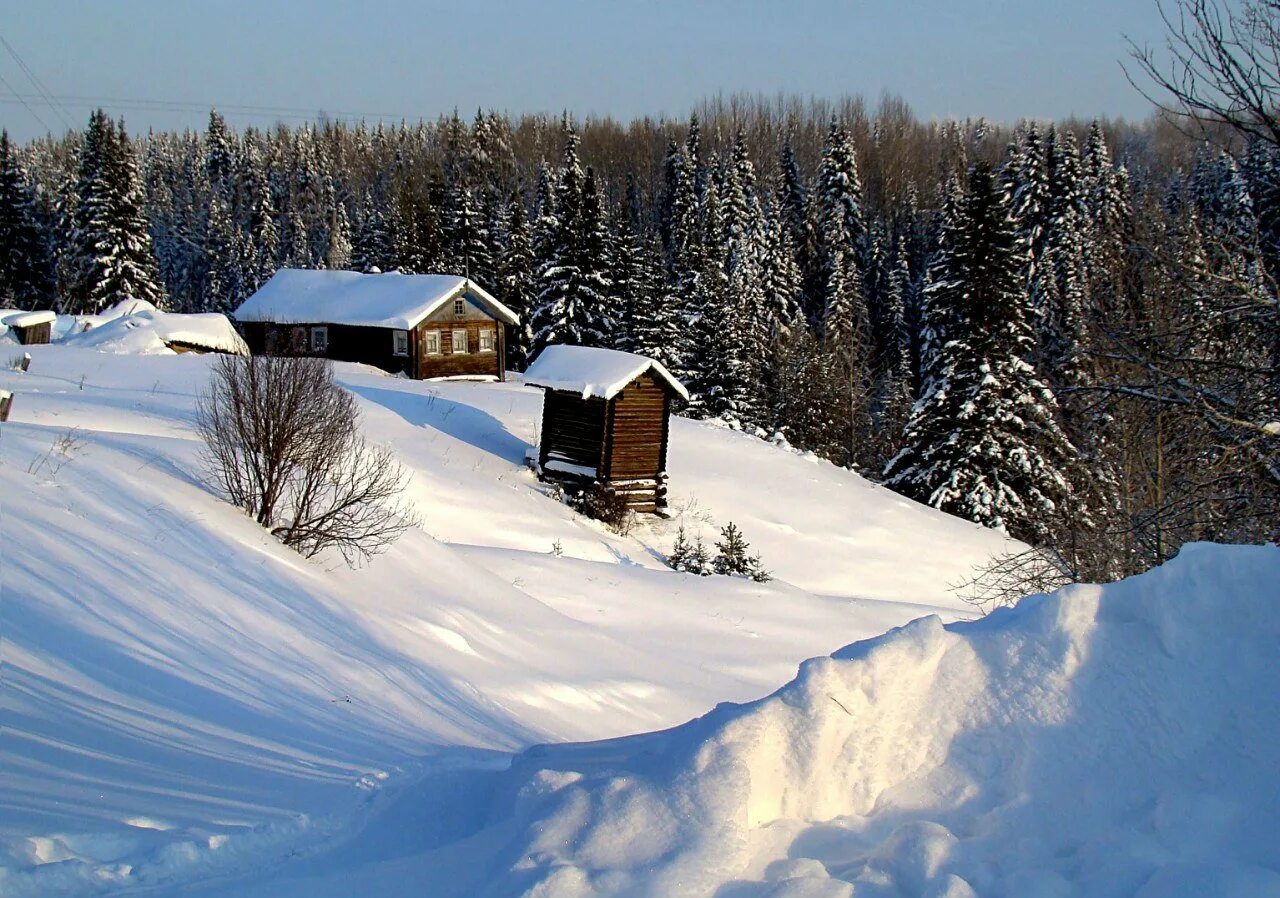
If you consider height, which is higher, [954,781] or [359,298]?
[359,298]

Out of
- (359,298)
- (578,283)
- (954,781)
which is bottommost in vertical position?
(954,781)

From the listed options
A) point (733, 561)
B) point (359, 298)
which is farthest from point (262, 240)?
point (733, 561)

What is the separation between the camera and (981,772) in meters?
3.83

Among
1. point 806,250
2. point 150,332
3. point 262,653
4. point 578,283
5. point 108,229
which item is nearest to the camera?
point 262,653

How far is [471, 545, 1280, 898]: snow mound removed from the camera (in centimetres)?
323

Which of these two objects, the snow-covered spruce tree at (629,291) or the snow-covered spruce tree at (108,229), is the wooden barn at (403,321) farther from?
the snow-covered spruce tree at (108,229)

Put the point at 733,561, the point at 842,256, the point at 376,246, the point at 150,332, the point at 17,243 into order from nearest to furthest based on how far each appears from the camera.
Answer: the point at 733,561
the point at 150,332
the point at 17,243
the point at 376,246
the point at 842,256

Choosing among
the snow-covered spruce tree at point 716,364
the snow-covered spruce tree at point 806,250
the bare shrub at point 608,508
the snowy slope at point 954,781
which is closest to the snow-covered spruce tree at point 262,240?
the snow-covered spruce tree at point 806,250

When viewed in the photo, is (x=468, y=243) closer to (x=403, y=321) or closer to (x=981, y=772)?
(x=403, y=321)

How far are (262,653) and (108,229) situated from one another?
149ft

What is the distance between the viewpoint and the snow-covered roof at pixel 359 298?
123 feet

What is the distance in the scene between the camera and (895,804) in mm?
3762

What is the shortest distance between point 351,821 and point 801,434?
37.8 meters

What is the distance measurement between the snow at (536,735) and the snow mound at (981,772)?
0.04 ft
